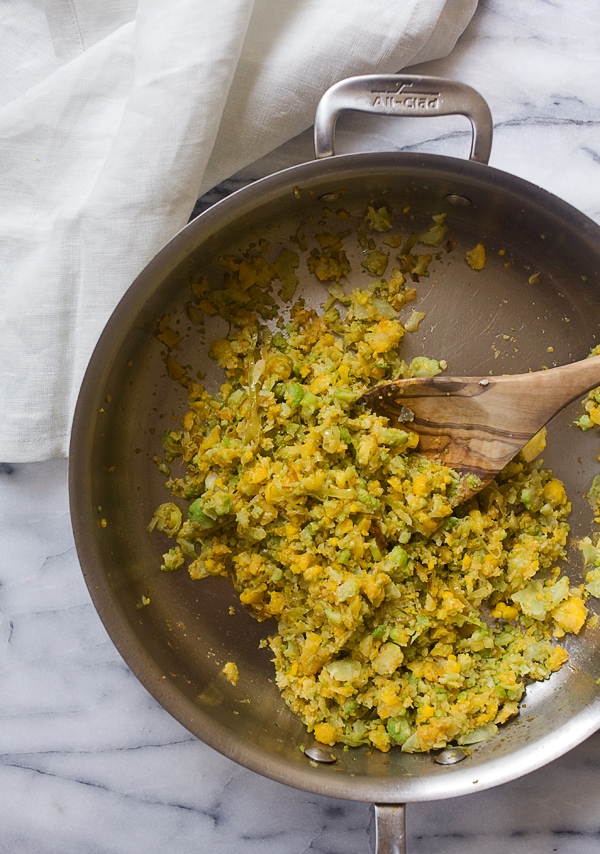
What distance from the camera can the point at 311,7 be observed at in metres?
1.88

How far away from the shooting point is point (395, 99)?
170 centimetres

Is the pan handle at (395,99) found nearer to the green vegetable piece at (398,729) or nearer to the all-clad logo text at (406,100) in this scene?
the all-clad logo text at (406,100)

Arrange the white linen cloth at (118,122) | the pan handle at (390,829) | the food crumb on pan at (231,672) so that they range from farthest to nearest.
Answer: the food crumb on pan at (231,672), the white linen cloth at (118,122), the pan handle at (390,829)

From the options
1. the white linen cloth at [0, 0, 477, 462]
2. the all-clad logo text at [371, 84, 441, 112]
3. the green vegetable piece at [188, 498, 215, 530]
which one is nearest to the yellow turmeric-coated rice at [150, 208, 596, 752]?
the green vegetable piece at [188, 498, 215, 530]

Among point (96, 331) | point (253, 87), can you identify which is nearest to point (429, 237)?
point (253, 87)

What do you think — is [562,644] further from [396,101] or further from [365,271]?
[396,101]

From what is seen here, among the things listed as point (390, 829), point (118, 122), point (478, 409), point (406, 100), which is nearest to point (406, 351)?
point (478, 409)

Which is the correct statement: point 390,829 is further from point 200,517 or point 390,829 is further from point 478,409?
point 478,409

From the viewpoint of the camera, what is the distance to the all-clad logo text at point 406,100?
5.55ft

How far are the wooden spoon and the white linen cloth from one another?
31.3 inches

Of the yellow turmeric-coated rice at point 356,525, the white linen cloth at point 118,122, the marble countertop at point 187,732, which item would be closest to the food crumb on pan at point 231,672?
the yellow turmeric-coated rice at point 356,525

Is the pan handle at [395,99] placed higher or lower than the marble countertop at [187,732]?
higher

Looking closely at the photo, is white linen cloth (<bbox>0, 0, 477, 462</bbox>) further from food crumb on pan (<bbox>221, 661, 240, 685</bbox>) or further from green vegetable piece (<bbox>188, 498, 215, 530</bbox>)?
food crumb on pan (<bbox>221, 661, 240, 685</bbox>)

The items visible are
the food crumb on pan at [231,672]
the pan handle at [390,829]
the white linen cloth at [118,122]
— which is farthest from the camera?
the food crumb on pan at [231,672]
